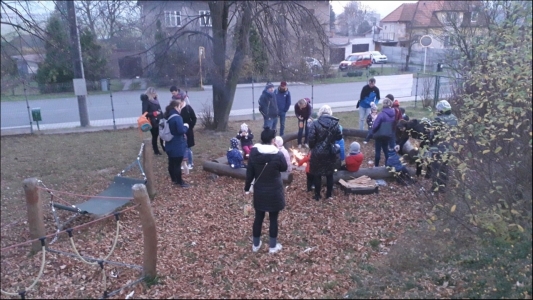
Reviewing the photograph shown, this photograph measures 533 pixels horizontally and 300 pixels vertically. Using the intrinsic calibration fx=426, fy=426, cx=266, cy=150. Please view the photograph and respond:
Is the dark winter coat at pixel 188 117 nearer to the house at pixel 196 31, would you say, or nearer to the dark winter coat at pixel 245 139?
the dark winter coat at pixel 245 139

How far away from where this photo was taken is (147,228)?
5.01m

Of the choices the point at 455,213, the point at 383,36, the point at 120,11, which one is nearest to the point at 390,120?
the point at 455,213

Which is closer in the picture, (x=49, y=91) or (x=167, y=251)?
(x=167, y=251)

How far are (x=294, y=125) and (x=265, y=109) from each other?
3.81 m

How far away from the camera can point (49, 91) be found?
2028cm

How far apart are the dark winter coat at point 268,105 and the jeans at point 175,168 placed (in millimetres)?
3453

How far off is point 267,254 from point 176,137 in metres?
3.36

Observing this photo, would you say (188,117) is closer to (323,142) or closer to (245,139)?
(245,139)

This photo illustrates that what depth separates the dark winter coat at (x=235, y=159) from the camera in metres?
8.88

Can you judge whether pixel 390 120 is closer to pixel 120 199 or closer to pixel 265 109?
pixel 265 109

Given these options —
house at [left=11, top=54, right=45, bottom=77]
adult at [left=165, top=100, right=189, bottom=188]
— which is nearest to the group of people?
adult at [left=165, top=100, right=189, bottom=188]

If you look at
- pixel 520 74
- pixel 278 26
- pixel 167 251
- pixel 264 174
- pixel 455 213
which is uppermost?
pixel 278 26

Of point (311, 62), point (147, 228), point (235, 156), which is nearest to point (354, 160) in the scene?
point (235, 156)

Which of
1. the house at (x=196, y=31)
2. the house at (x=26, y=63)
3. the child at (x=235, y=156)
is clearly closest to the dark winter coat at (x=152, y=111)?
the child at (x=235, y=156)
